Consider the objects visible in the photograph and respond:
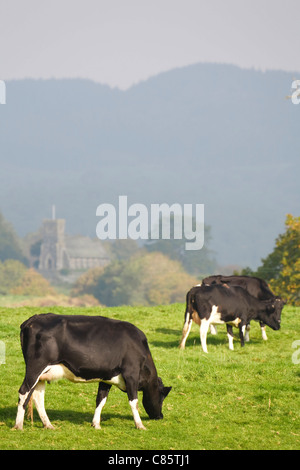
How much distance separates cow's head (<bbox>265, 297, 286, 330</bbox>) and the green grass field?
24.4 inches

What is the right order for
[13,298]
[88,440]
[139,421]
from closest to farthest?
[88,440]
[139,421]
[13,298]

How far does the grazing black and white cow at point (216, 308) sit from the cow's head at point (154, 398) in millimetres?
7702

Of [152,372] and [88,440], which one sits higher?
[152,372]

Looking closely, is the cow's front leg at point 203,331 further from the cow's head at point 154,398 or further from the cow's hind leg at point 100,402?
the cow's hind leg at point 100,402

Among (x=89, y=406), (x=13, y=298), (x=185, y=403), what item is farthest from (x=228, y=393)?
(x=13, y=298)

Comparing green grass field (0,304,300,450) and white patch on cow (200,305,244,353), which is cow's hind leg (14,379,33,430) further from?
white patch on cow (200,305,244,353)

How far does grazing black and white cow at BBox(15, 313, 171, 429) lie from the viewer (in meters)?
11.9

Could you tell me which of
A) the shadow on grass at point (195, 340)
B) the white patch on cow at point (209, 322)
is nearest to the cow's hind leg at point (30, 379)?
the white patch on cow at point (209, 322)

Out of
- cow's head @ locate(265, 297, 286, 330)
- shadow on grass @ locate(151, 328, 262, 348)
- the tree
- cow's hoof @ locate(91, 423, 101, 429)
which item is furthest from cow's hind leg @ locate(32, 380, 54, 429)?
the tree

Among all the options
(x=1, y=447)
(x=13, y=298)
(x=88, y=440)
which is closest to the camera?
(x=1, y=447)

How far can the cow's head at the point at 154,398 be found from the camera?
43.1 ft
